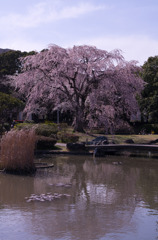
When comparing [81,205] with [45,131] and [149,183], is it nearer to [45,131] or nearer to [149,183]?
[149,183]

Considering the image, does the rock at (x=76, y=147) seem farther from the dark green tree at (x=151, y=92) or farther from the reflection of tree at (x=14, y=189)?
the dark green tree at (x=151, y=92)

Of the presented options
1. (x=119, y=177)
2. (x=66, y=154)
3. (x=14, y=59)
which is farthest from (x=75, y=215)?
(x=14, y=59)

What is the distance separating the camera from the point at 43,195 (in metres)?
11.2

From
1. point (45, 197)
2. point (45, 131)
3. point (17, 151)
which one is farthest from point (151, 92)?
point (45, 197)

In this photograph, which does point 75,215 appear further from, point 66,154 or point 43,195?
point 66,154

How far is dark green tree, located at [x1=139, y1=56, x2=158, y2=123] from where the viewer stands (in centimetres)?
3666

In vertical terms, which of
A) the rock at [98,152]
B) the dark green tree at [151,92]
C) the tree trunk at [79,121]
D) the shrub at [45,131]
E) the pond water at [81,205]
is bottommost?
the pond water at [81,205]

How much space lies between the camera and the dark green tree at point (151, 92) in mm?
36662

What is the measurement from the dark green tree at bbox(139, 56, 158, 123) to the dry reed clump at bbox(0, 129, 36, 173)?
23259 millimetres

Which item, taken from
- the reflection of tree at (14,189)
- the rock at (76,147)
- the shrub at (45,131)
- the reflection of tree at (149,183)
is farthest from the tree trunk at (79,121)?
the reflection of tree at (14,189)

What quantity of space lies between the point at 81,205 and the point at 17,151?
5.65 metres

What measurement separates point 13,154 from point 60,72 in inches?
702

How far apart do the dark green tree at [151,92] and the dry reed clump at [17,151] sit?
76.3 feet

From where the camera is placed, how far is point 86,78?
1294 inches
